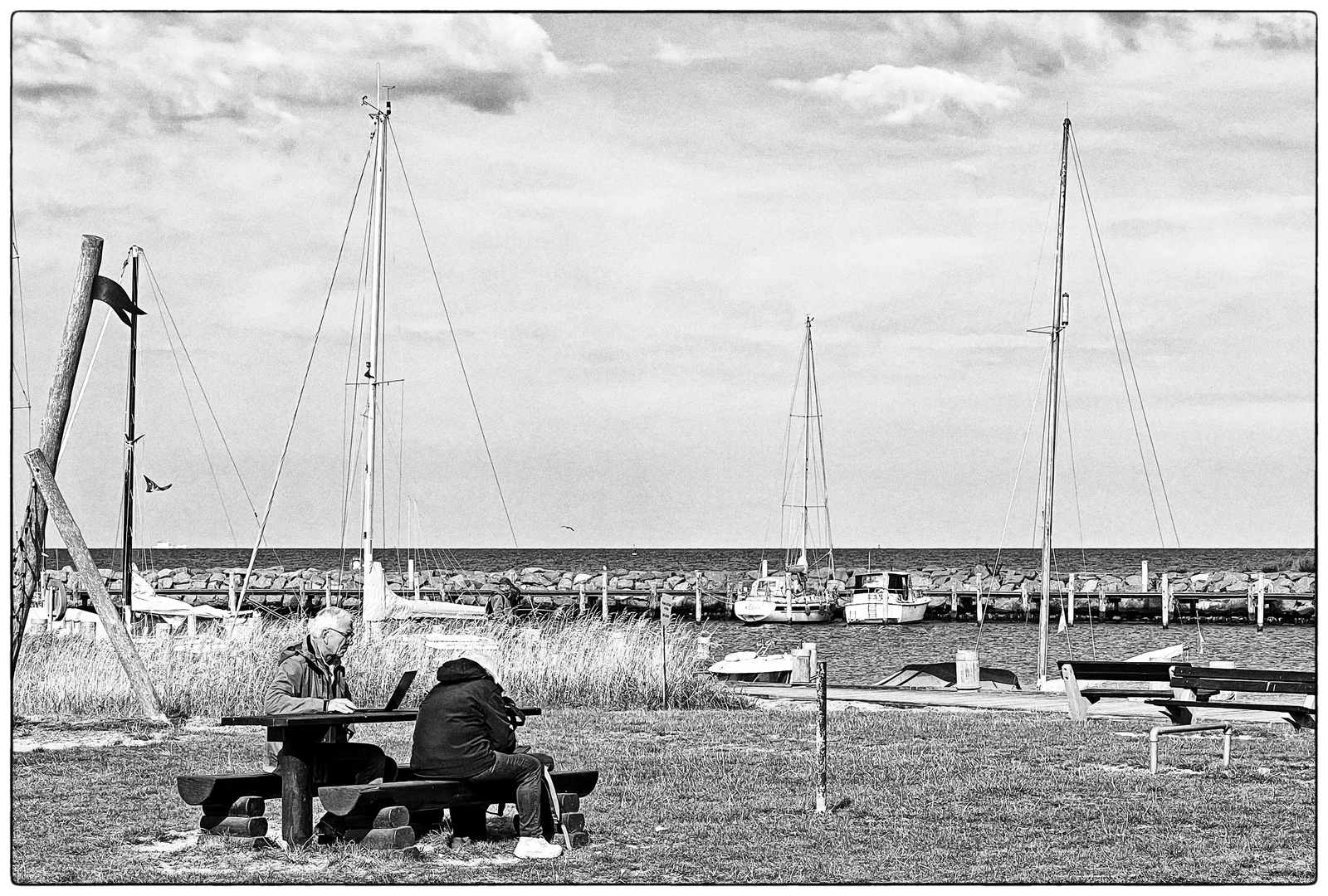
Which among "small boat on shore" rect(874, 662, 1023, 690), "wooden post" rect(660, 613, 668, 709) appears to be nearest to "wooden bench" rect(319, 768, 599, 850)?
"wooden post" rect(660, 613, 668, 709)

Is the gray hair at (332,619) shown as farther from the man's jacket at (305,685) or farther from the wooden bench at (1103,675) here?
the wooden bench at (1103,675)

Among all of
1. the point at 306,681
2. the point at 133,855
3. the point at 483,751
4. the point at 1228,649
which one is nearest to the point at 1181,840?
the point at 483,751

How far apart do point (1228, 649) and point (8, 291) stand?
4228cm

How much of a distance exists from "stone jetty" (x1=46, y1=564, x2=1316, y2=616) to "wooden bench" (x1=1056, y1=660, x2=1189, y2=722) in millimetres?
35853

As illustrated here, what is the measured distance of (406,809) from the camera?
907cm

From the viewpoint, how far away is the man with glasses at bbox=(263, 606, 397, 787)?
9141mm

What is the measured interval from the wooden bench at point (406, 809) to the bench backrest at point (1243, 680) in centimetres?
Result: 780

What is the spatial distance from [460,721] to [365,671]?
955cm

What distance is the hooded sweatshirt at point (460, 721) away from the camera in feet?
30.1

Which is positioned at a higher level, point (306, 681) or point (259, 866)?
point (306, 681)

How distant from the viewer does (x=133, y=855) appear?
943 centimetres

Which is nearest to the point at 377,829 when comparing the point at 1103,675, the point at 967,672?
the point at 1103,675

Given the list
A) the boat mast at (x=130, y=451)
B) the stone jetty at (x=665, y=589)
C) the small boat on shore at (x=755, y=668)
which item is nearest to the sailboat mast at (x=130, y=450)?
the boat mast at (x=130, y=451)

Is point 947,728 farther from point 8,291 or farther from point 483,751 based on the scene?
point 8,291
